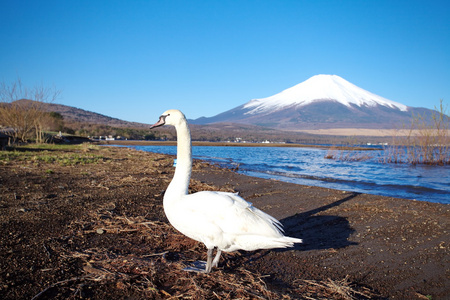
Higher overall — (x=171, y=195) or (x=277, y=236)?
(x=171, y=195)

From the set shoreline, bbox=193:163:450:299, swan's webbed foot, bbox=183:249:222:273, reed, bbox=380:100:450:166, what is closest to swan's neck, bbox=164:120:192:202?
swan's webbed foot, bbox=183:249:222:273

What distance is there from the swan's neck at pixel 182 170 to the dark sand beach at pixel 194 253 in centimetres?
91

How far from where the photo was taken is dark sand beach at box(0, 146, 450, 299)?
3.32 meters

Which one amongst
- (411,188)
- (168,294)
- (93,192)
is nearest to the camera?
(168,294)

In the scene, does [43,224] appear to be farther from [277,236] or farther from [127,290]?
[277,236]

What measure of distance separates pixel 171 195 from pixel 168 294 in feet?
4.01

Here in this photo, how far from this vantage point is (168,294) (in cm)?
318

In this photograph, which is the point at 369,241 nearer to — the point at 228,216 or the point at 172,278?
the point at 228,216

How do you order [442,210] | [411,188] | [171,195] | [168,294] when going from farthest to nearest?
[411,188] → [442,210] → [171,195] → [168,294]

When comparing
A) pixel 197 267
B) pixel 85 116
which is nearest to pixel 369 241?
pixel 197 267

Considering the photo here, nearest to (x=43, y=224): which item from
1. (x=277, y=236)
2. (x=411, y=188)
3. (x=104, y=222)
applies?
(x=104, y=222)

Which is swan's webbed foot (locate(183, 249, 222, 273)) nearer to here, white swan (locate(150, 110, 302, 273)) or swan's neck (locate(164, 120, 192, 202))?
white swan (locate(150, 110, 302, 273))

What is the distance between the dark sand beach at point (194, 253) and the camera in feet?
10.9

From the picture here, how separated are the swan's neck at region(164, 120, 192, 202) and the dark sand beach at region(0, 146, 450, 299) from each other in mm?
910
